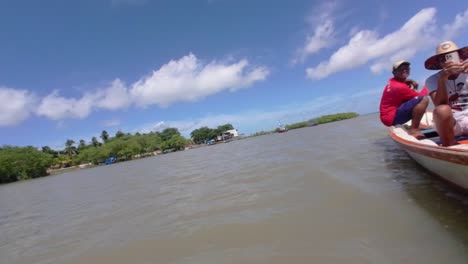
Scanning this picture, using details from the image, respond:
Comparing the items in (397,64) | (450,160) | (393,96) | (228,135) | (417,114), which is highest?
(228,135)

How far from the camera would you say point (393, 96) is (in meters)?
4.75

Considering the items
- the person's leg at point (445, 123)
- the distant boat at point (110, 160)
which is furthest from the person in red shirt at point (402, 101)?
the distant boat at point (110, 160)

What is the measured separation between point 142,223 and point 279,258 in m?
2.52

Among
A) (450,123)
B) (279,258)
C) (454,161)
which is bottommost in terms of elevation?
(279,258)

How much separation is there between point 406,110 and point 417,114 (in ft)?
0.62

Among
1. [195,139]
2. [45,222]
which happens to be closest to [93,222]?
[45,222]

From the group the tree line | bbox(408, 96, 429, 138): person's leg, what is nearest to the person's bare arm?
bbox(408, 96, 429, 138): person's leg

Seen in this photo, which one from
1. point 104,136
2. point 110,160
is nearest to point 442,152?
point 110,160

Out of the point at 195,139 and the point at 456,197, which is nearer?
the point at 456,197

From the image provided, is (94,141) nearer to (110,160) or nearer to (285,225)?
(110,160)

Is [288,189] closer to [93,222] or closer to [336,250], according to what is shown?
[336,250]

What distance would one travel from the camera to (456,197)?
117 inches

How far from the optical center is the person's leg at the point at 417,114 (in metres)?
4.47

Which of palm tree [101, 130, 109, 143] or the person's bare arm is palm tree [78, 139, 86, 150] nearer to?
palm tree [101, 130, 109, 143]
